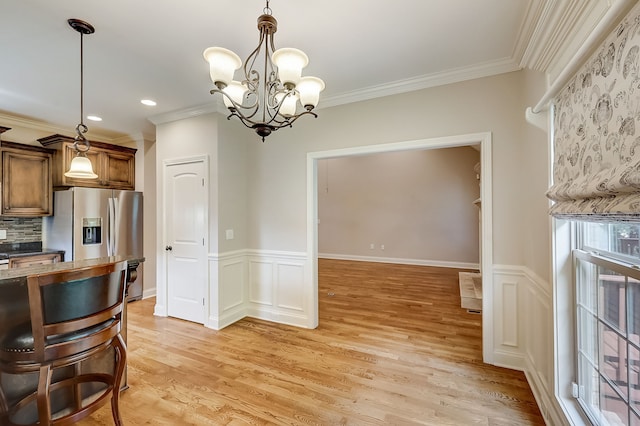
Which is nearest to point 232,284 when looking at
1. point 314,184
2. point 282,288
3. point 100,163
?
point 282,288

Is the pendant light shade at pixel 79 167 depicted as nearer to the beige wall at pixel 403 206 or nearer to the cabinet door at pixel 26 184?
the cabinet door at pixel 26 184

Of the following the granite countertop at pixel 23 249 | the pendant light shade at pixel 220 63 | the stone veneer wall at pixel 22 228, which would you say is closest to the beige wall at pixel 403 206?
the pendant light shade at pixel 220 63

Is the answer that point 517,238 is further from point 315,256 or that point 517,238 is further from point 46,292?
point 46,292

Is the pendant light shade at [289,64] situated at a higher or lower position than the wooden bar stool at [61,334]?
higher

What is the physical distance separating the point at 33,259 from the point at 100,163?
1545 mm

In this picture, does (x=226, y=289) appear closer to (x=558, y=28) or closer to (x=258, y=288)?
(x=258, y=288)

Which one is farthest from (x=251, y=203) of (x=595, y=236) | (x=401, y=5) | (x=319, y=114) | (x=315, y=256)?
(x=595, y=236)

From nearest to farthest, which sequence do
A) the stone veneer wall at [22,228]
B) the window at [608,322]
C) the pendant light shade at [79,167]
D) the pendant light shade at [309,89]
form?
the window at [608,322] → the pendant light shade at [309,89] → the pendant light shade at [79,167] → the stone veneer wall at [22,228]

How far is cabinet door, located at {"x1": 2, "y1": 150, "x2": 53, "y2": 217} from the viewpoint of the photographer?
352 centimetres

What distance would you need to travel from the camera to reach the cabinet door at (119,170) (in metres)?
4.23

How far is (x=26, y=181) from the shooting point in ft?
12.2

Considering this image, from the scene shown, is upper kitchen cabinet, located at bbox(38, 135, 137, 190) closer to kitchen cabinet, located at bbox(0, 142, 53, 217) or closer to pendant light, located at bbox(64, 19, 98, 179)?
kitchen cabinet, located at bbox(0, 142, 53, 217)

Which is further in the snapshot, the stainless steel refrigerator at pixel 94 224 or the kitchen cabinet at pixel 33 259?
the stainless steel refrigerator at pixel 94 224

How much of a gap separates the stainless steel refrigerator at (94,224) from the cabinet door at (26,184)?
149 millimetres
